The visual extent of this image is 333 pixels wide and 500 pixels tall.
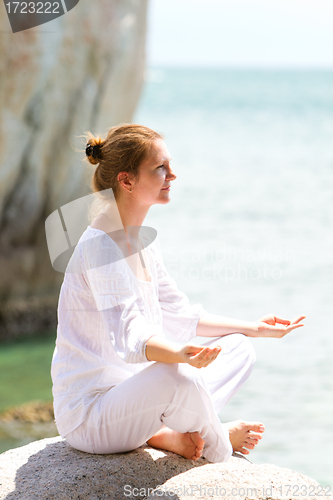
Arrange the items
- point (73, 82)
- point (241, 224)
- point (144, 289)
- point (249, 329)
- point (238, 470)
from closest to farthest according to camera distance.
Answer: point (238, 470) → point (144, 289) → point (249, 329) → point (73, 82) → point (241, 224)

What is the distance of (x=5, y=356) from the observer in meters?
5.28

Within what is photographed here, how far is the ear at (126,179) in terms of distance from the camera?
6.75ft

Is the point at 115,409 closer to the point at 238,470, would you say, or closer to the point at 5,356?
the point at 238,470

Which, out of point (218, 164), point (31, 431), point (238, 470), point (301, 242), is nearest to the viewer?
point (238, 470)

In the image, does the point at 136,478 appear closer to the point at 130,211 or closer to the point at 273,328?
the point at 273,328

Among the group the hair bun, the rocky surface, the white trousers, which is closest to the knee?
the white trousers

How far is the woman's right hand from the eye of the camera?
1.73m

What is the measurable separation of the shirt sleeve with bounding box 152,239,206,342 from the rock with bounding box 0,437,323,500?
0.44 m

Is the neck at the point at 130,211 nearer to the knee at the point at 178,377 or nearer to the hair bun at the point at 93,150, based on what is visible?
the hair bun at the point at 93,150

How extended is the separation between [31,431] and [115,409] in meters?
2.39

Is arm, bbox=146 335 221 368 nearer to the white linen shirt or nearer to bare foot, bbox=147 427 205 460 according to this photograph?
the white linen shirt

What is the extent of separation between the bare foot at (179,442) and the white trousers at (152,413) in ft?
0.12

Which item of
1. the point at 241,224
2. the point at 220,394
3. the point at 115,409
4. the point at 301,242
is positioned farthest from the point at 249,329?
the point at 241,224

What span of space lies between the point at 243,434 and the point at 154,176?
1.00 metres
